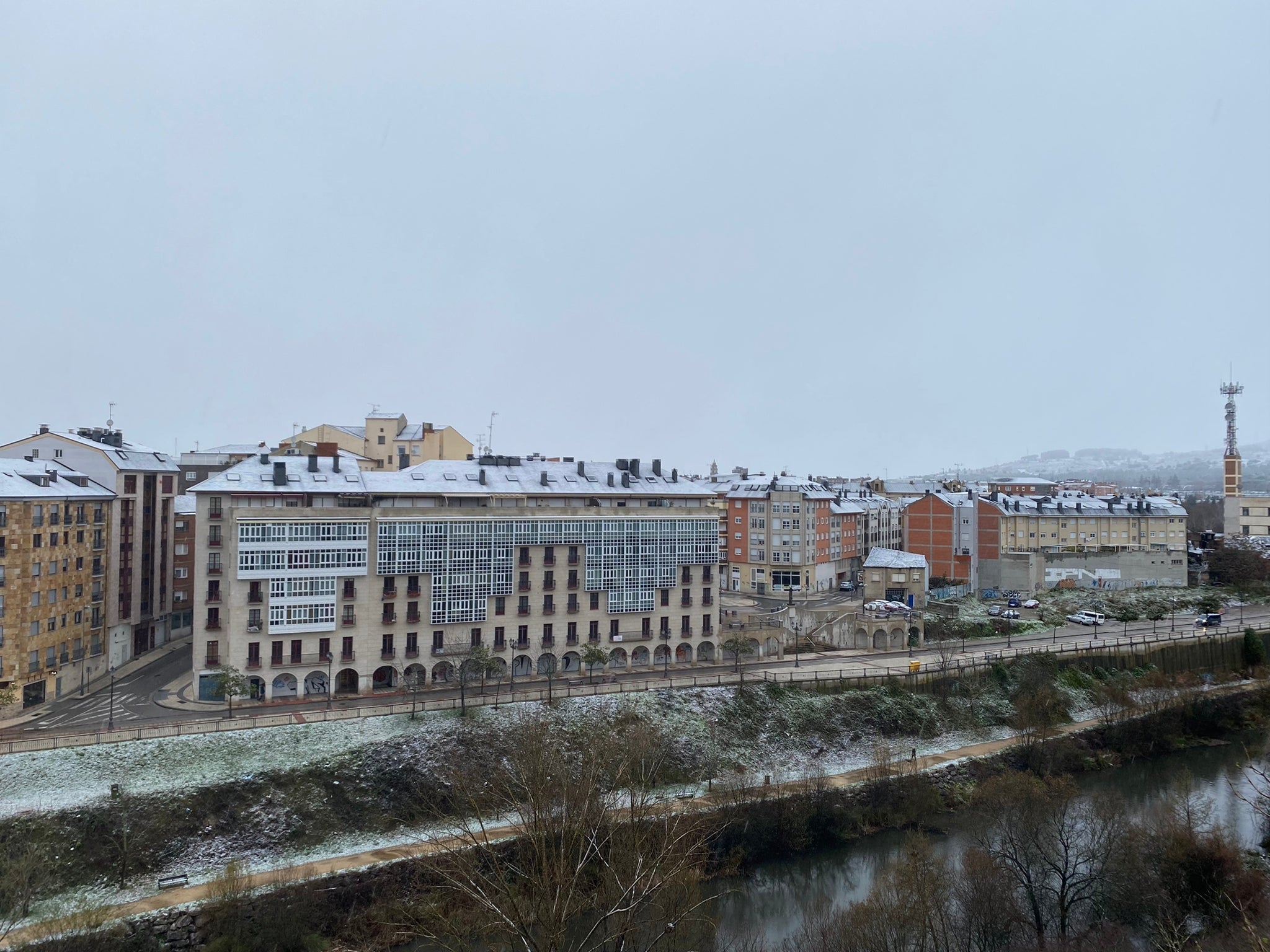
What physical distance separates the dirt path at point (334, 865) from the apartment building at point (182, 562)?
1434 inches

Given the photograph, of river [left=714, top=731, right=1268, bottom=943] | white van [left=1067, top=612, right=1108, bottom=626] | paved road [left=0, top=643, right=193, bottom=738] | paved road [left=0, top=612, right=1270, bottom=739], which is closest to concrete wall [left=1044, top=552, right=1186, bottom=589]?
paved road [left=0, top=612, right=1270, bottom=739]

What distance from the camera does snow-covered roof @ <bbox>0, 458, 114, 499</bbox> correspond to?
48.8 meters

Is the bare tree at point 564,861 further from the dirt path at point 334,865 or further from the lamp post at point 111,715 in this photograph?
the lamp post at point 111,715

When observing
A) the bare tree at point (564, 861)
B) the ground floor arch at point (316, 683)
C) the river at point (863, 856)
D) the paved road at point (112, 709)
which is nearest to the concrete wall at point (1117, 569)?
the river at point (863, 856)

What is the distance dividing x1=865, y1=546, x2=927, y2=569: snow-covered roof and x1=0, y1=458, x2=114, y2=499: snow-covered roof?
205 ft

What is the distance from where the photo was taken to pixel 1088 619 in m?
80.2

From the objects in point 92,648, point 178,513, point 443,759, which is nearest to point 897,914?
point 443,759

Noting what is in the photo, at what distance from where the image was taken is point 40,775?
38.8 m

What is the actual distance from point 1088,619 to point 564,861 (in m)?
73.4

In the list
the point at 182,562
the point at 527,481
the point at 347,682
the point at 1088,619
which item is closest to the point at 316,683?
the point at 347,682

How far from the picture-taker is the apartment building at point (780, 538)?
296 feet

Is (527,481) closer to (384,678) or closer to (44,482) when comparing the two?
(384,678)

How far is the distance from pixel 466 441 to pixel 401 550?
1843 inches

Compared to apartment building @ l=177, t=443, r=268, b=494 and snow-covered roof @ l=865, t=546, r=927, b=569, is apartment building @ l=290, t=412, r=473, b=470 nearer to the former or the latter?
apartment building @ l=177, t=443, r=268, b=494
